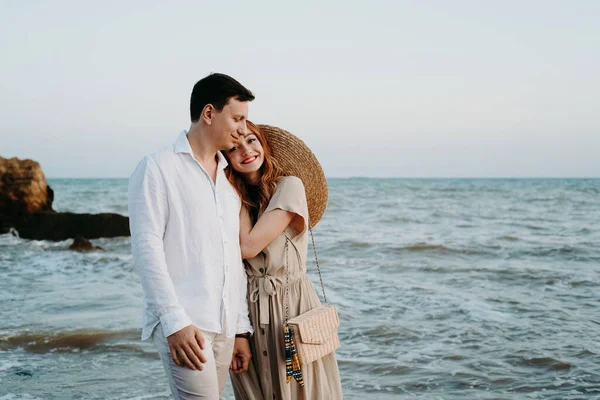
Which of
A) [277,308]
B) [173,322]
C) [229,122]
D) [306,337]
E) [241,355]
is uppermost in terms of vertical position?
[229,122]

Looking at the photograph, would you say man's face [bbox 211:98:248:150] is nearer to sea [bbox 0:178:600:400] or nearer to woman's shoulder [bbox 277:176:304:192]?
woman's shoulder [bbox 277:176:304:192]

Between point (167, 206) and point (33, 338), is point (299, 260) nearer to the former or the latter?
point (167, 206)

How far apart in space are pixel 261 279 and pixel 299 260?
0.73 feet

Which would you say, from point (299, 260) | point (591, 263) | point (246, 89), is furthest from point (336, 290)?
point (246, 89)

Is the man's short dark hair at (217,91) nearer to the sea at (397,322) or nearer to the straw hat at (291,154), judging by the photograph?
the straw hat at (291,154)

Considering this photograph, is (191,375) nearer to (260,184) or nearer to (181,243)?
(181,243)

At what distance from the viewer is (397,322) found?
7797mm

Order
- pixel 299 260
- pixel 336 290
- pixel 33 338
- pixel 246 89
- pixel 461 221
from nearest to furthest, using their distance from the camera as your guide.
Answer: pixel 246 89 < pixel 299 260 < pixel 33 338 < pixel 336 290 < pixel 461 221

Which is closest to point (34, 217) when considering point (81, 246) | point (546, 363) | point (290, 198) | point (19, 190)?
point (19, 190)

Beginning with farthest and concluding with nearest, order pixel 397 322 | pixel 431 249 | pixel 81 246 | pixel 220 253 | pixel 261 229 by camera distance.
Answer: pixel 81 246 → pixel 431 249 → pixel 397 322 → pixel 261 229 → pixel 220 253

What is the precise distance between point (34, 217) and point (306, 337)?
16.5 meters

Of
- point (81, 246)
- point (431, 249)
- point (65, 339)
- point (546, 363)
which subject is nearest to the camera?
point (546, 363)

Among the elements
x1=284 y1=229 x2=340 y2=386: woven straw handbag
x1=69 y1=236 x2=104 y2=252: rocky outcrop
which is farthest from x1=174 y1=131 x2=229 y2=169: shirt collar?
x1=69 y1=236 x2=104 y2=252: rocky outcrop

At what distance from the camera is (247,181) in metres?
3.36
